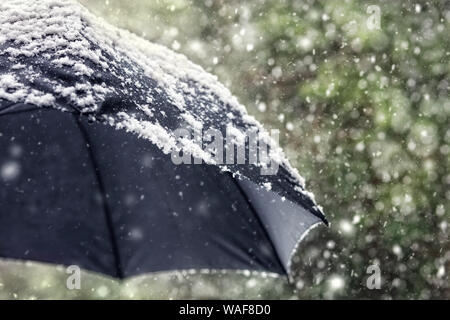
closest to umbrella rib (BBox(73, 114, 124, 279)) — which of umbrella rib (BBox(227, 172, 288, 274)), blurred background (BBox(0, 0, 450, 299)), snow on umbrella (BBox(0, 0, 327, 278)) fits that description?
snow on umbrella (BBox(0, 0, 327, 278))

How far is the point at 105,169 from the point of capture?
1648mm

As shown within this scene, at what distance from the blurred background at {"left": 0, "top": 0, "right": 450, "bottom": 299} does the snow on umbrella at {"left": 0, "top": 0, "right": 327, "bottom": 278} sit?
451 cm

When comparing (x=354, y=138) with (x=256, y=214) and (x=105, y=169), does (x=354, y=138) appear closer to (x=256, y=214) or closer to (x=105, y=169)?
(x=256, y=214)

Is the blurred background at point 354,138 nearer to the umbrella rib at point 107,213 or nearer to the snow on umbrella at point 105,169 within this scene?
the snow on umbrella at point 105,169

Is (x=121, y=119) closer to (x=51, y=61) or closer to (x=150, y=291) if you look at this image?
(x=51, y=61)

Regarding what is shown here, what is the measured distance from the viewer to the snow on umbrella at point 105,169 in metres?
1.50

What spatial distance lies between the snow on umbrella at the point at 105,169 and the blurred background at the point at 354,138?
4.51 metres

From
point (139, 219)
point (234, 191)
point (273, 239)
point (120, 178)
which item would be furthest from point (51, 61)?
point (273, 239)

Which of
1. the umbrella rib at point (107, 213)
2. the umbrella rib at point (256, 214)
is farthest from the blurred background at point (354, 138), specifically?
the umbrella rib at point (107, 213)

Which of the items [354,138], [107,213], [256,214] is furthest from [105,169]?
[354,138]

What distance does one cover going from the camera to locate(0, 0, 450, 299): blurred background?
619 cm

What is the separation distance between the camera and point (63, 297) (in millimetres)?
5875

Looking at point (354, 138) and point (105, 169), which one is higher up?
point (354, 138)

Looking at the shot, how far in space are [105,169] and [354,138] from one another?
503cm
